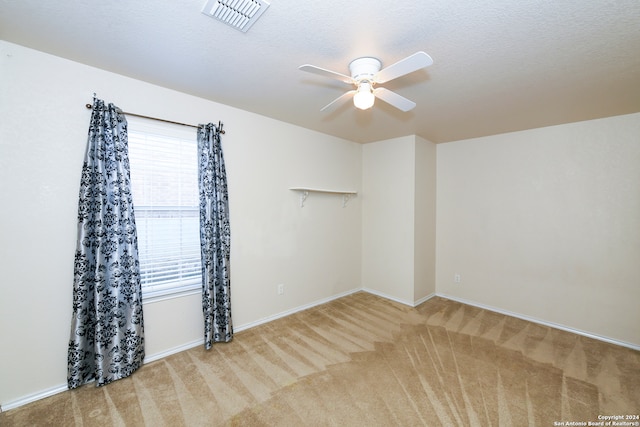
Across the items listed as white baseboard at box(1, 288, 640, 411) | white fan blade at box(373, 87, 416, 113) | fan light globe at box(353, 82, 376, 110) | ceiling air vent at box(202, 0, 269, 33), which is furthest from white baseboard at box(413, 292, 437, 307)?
ceiling air vent at box(202, 0, 269, 33)

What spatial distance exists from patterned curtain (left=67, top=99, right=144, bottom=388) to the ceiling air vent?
1.33m

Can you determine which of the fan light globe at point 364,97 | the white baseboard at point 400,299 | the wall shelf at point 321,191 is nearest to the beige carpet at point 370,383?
the white baseboard at point 400,299

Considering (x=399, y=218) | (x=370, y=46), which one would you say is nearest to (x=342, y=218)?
(x=399, y=218)

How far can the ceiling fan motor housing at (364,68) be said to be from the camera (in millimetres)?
1907

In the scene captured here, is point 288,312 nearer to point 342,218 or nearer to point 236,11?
point 342,218

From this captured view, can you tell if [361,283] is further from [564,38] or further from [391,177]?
[564,38]

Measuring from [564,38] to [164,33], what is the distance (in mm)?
2486

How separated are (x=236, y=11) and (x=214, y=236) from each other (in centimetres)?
192

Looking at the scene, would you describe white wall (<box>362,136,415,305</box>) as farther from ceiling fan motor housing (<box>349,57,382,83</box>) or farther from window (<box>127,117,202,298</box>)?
window (<box>127,117,202,298</box>)

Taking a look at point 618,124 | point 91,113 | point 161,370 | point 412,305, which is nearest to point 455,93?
point 618,124

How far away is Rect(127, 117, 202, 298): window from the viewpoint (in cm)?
246

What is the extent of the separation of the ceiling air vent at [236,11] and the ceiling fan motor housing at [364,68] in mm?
720

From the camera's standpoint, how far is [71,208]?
213 cm

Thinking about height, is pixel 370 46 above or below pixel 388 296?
above
